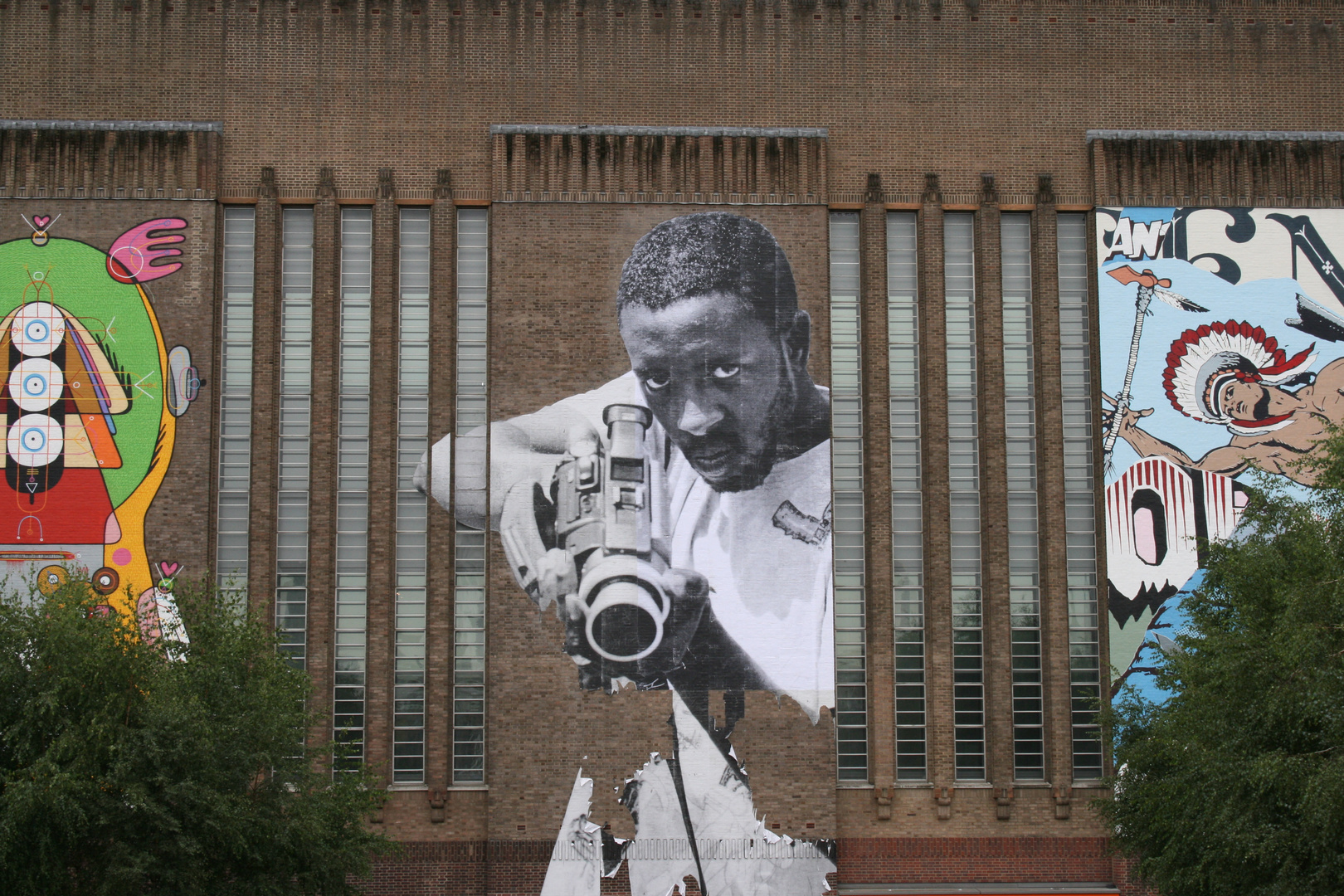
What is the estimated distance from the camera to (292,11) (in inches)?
1245

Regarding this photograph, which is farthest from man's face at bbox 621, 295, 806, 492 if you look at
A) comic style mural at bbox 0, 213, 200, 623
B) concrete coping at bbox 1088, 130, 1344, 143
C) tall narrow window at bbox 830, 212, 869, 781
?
comic style mural at bbox 0, 213, 200, 623

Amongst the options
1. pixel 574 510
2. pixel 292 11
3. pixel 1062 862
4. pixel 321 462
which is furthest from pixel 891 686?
pixel 292 11

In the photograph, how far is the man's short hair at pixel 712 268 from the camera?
3077 centimetres

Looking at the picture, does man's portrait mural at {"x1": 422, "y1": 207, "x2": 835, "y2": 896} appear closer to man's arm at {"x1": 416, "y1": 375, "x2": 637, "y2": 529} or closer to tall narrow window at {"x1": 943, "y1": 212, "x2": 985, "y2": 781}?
man's arm at {"x1": 416, "y1": 375, "x2": 637, "y2": 529}

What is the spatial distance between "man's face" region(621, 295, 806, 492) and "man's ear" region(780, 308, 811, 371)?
0.07 meters

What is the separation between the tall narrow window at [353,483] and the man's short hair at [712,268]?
571 centimetres

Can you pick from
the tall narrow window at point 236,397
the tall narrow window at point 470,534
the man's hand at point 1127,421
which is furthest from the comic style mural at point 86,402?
the man's hand at point 1127,421

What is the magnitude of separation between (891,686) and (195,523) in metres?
15.0

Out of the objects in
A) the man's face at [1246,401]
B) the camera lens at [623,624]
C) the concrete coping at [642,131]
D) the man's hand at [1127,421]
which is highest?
the concrete coping at [642,131]

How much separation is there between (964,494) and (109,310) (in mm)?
18693

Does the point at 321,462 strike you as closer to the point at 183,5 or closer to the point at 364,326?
the point at 364,326

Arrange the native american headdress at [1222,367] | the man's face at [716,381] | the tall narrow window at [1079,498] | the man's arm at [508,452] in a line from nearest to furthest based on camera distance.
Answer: the man's arm at [508,452], the man's face at [716,381], the tall narrow window at [1079,498], the native american headdress at [1222,367]

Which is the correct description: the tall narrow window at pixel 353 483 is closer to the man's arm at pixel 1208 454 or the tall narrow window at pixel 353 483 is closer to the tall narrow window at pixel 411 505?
the tall narrow window at pixel 411 505

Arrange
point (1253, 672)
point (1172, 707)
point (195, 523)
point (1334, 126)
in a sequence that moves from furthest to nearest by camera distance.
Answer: point (1334, 126), point (195, 523), point (1172, 707), point (1253, 672)
